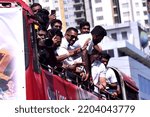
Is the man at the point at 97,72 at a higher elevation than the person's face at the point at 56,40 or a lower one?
lower

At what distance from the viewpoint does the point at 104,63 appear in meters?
10.0

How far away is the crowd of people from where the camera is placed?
747 cm

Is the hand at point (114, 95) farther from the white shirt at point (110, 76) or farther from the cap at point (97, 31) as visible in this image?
the cap at point (97, 31)

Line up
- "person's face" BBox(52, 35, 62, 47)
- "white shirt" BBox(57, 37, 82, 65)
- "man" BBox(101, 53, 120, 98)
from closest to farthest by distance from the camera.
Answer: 1. "person's face" BBox(52, 35, 62, 47)
2. "white shirt" BBox(57, 37, 82, 65)
3. "man" BBox(101, 53, 120, 98)

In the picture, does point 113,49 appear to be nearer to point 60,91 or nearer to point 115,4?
point 115,4

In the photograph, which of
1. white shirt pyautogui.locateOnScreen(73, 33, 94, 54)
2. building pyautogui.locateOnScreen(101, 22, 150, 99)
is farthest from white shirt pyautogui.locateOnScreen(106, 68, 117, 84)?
building pyautogui.locateOnScreen(101, 22, 150, 99)

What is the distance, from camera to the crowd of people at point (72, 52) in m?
7.47

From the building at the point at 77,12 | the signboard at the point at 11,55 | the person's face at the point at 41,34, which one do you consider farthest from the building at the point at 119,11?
the signboard at the point at 11,55

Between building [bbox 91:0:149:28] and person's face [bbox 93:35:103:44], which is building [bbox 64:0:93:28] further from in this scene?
person's face [bbox 93:35:103:44]

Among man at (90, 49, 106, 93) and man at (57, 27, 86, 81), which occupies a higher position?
man at (57, 27, 86, 81)

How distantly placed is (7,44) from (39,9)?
2.22 m

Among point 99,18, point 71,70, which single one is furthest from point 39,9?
point 99,18

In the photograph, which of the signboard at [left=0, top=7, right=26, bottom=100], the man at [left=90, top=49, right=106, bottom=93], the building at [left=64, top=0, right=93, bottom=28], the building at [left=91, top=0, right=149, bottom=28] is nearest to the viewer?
the signboard at [left=0, top=7, right=26, bottom=100]

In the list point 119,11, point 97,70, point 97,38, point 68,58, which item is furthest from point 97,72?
point 119,11
